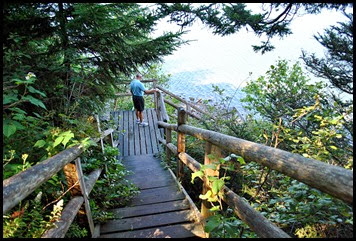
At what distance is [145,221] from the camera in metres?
2.60

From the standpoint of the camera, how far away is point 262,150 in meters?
1.43

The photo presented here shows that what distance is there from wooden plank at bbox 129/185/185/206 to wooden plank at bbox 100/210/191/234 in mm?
459

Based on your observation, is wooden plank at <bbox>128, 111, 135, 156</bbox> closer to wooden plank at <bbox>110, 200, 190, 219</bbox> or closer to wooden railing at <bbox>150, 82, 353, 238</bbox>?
wooden plank at <bbox>110, 200, 190, 219</bbox>

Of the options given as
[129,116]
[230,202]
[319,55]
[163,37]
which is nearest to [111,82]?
[163,37]

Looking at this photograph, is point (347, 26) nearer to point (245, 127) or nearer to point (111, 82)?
point (245, 127)

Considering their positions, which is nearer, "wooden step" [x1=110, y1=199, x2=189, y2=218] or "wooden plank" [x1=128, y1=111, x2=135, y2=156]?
"wooden step" [x1=110, y1=199, x2=189, y2=218]

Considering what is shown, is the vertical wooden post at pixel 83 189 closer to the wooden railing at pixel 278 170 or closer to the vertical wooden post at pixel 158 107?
the wooden railing at pixel 278 170

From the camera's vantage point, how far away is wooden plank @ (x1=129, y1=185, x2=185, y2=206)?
319 centimetres

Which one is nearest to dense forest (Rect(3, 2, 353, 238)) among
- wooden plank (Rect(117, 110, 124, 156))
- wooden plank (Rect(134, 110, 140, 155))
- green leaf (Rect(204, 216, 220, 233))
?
green leaf (Rect(204, 216, 220, 233))

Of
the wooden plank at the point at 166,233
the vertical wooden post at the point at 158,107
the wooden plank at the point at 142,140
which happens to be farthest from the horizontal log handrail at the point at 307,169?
the vertical wooden post at the point at 158,107

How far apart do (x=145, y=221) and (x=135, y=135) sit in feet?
15.7

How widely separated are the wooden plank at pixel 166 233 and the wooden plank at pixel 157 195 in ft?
2.44

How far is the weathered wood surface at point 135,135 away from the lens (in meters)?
6.48

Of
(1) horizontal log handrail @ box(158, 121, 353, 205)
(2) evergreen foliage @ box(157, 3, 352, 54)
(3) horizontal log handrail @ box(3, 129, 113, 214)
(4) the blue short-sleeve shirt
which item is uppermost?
(2) evergreen foliage @ box(157, 3, 352, 54)
